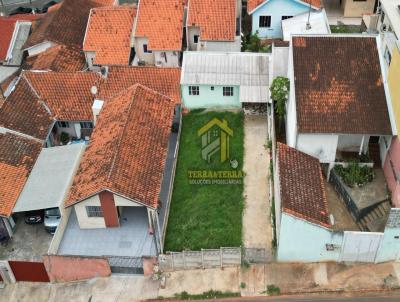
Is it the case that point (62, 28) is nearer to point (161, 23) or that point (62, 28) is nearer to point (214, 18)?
point (161, 23)

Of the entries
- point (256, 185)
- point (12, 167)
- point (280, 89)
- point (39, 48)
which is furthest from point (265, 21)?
point (12, 167)

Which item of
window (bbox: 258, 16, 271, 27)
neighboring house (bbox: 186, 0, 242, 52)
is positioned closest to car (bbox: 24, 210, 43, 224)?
neighboring house (bbox: 186, 0, 242, 52)

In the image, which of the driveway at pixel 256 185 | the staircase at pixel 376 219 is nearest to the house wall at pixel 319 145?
the driveway at pixel 256 185

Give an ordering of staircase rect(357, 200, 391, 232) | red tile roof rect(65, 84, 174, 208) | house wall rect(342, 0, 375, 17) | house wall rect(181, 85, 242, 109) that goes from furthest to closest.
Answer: house wall rect(342, 0, 375, 17) < house wall rect(181, 85, 242, 109) < red tile roof rect(65, 84, 174, 208) < staircase rect(357, 200, 391, 232)

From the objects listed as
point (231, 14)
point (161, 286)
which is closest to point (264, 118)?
point (231, 14)

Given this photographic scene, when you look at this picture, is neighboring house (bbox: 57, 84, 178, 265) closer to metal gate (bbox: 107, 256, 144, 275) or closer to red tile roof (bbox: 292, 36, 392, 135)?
→ metal gate (bbox: 107, 256, 144, 275)

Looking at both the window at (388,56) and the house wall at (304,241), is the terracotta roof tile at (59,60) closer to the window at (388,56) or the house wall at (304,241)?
the house wall at (304,241)
